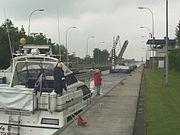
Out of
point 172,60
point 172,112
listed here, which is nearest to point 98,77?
point 172,112

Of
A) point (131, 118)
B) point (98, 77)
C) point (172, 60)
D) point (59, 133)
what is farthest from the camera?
point (172, 60)

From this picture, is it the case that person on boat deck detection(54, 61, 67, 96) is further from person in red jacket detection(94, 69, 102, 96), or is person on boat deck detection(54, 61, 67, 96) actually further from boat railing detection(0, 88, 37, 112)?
person in red jacket detection(94, 69, 102, 96)

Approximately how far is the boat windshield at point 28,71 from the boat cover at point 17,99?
5.88 feet

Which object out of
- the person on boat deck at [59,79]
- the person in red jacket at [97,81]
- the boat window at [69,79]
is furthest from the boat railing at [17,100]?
the person in red jacket at [97,81]

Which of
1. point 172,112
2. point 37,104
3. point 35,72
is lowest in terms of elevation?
point 172,112

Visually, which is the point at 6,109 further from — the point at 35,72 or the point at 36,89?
the point at 35,72

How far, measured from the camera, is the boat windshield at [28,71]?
35.8ft

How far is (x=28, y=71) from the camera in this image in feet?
37.3

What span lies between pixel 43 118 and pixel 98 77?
32.0ft

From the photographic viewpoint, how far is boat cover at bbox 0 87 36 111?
29.3ft

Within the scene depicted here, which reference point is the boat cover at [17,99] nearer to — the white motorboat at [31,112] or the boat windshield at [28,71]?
the white motorboat at [31,112]

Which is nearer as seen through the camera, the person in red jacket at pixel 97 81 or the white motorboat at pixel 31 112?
the white motorboat at pixel 31 112

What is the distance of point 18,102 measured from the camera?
906 cm

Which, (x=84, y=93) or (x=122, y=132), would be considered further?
(x=84, y=93)
